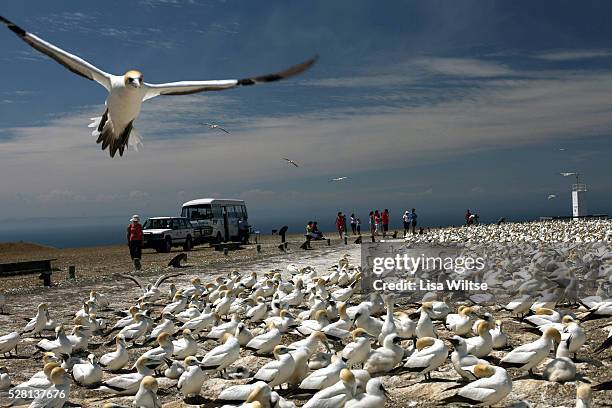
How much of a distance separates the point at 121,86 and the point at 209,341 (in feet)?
16.4

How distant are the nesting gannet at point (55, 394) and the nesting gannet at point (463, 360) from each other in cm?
438

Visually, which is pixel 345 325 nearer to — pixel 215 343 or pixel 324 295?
pixel 215 343

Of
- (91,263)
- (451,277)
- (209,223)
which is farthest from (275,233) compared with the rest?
(451,277)

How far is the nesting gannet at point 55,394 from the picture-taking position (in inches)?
282

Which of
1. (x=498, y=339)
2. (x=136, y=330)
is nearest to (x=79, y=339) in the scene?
(x=136, y=330)

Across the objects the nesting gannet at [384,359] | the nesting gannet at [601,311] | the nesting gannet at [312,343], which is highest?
the nesting gannet at [601,311]

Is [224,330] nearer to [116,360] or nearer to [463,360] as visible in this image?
[116,360]

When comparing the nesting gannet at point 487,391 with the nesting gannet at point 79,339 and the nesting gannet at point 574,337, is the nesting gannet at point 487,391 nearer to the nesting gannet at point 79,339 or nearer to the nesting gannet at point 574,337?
the nesting gannet at point 574,337

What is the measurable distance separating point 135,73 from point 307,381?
13.5 ft

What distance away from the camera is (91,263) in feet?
91.2

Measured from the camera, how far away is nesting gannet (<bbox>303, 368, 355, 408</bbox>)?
21.0 ft

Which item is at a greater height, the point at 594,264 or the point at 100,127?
the point at 100,127

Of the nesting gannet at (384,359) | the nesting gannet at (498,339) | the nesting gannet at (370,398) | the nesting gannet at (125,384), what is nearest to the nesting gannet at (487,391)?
the nesting gannet at (370,398)

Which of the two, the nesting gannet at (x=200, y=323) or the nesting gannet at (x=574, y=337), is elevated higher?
the nesting gannet at (x=574, y=337)
